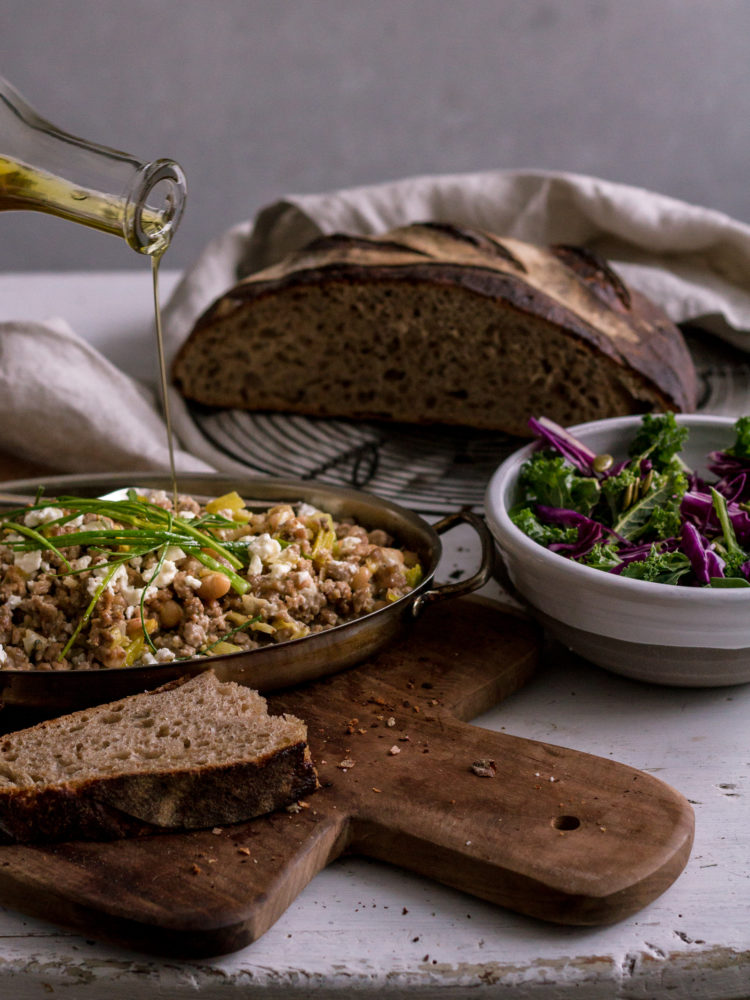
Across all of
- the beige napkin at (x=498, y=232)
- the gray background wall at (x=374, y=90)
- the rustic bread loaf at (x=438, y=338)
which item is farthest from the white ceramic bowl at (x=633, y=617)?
the gray background wall at (x=374, y=90)

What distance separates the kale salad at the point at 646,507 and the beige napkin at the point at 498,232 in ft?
3.14

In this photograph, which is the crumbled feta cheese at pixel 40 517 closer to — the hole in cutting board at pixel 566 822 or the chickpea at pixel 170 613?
the chickpea at pixel 170 613

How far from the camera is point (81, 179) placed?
5.51 feet

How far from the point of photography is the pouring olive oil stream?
165 cm

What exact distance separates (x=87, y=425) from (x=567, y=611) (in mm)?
1377

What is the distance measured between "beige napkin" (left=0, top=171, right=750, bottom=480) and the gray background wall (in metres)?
2.34

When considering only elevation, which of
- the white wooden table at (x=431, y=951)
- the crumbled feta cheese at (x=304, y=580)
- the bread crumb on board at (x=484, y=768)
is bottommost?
the white wooden table at (x=431, y=951)

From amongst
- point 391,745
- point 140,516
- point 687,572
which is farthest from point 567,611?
point 140,516

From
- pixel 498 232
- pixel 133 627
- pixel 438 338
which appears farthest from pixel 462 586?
pixel 498 232

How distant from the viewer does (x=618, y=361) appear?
258cm

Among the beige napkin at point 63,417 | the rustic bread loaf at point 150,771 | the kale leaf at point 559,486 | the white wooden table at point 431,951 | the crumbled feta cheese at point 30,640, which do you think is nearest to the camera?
the white wooden table at point 431,951

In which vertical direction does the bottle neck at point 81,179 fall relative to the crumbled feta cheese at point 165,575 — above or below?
above

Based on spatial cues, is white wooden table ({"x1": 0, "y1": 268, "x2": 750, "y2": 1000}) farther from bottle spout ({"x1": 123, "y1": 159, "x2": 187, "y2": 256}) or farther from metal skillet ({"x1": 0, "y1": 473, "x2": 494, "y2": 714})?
bottle spout ({"x1": 123, "y1": 159, "x2": 187, "y2": 256})

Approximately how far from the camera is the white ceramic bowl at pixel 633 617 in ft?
5.20
